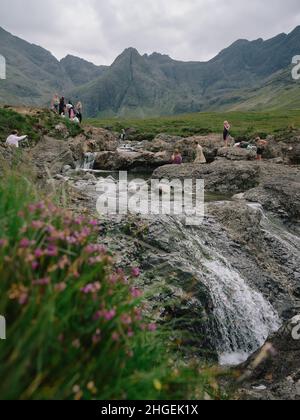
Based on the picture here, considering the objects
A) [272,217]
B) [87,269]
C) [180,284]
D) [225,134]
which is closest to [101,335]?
[87,269]

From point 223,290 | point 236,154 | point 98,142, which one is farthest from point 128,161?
point 223,290

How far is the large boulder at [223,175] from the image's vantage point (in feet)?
85.0

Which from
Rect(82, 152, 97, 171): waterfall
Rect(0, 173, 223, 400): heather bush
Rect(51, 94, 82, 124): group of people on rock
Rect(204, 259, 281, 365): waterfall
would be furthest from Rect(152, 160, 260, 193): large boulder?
Rect(0, 173, 223, 400): heather bush

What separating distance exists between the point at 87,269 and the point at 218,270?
361 inches

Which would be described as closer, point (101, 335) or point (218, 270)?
point (101, 335)

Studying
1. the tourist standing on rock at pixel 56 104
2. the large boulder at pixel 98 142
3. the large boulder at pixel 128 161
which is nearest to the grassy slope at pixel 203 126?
the large boulder at pixel 98 142

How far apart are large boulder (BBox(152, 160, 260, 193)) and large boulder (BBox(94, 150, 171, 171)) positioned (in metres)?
10.0

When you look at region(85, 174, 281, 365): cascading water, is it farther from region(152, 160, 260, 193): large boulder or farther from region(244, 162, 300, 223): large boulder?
region(152, 160, 260, 193): large boulder

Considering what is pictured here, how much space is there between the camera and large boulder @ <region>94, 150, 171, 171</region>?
1485 inches

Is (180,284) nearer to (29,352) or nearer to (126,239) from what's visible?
(126,239)

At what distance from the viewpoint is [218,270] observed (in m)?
13.0

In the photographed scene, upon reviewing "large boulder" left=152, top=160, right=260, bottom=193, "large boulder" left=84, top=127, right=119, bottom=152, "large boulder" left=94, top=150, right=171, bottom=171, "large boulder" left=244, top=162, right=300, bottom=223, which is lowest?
"large boulder" left=244, top=162, right=300, bottom=223

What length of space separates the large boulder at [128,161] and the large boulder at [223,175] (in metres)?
10.0

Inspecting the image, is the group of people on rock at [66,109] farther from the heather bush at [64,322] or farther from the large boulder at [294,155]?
the heather bush at [64,322]
